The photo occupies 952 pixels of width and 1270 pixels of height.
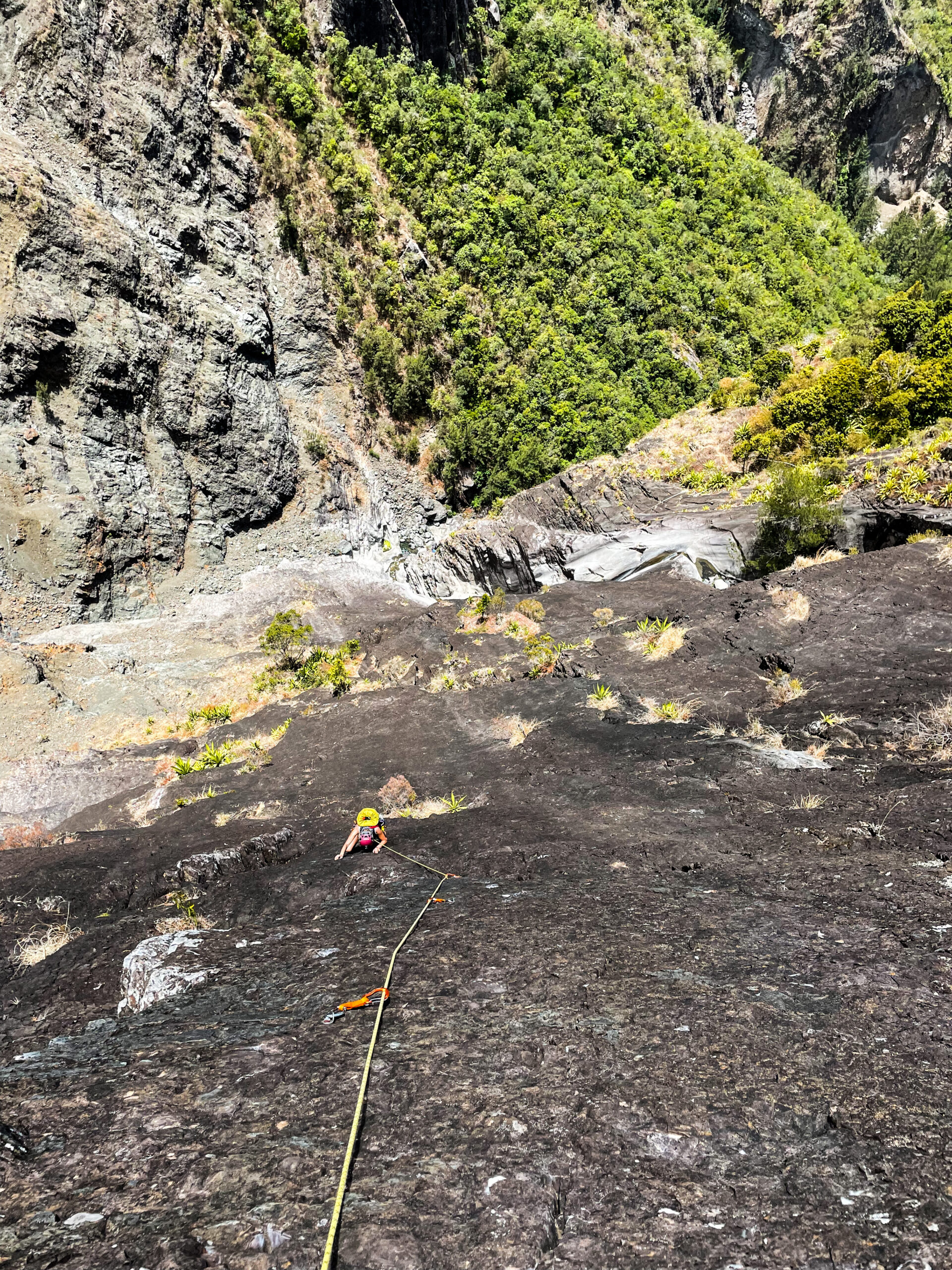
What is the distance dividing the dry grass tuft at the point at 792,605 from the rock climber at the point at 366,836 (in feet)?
34.8

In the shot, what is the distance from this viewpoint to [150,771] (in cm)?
1692

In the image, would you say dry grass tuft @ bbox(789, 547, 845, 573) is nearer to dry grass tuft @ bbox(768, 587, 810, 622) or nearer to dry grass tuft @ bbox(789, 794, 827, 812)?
dry grass tuft @ bbox(768, 587, 810, 622)

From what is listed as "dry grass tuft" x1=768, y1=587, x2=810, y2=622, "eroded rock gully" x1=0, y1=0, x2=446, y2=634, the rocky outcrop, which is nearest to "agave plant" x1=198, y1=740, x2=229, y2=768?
"eroded rock gully" x1=0, y1=0, x2=446, y2=634

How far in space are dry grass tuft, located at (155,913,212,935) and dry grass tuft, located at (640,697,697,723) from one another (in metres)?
8.34

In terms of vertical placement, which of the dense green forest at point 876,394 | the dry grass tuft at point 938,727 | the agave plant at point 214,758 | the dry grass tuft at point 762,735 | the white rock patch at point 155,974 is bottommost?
the agave plant at point 214,758

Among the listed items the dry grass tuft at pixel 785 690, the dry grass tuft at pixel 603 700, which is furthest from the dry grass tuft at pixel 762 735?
the dry grass tuft at pixel 603 700

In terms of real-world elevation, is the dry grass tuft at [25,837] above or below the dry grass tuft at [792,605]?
below

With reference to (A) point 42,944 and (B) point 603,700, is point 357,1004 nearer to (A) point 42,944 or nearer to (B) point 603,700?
(A) point 42,944

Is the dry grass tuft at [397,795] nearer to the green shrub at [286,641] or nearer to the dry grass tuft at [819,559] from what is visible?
the dry grass tuft at [819,559]

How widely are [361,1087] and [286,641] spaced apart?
20.0 meters

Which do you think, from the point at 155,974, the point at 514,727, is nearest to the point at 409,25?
the point at 514,727

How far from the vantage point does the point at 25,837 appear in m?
13.3

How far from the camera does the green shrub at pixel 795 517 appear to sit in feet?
56.7

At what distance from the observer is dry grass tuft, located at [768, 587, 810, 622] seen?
14242 mm
